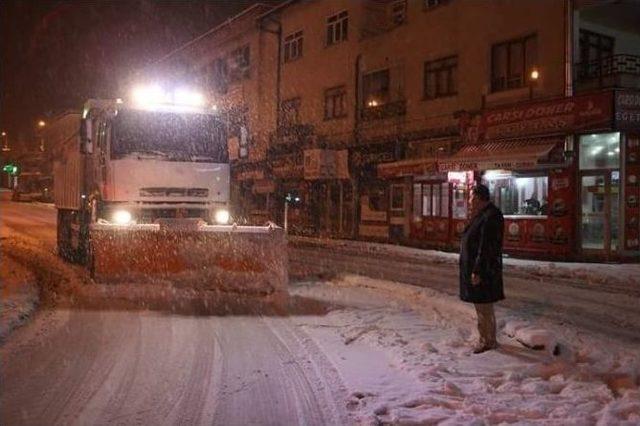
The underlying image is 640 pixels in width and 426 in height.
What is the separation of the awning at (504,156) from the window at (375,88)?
5948 millimetres

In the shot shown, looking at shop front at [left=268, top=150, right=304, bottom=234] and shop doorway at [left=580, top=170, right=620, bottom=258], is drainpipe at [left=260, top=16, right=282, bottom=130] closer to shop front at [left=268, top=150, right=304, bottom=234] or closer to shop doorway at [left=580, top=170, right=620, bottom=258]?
shop front at [left=268, top=150, right=304, bottom=234]

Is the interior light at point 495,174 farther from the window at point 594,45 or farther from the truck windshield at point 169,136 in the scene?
the truck windshield at point 169,136

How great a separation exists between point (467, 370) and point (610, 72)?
51.1ft

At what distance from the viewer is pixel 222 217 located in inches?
491

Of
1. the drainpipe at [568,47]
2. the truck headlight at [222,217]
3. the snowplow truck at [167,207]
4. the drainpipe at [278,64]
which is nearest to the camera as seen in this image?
the snowplow truck at [167,207]

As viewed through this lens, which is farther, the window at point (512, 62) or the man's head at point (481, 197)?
the window at point (512, 62)

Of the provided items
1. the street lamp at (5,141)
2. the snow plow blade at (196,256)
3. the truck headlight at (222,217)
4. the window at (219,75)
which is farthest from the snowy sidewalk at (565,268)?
the street lamp at (5,141)

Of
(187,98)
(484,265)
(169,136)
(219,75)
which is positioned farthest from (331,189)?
(484,265)

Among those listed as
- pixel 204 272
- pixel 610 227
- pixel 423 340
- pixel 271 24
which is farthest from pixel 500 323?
pixel 271 24

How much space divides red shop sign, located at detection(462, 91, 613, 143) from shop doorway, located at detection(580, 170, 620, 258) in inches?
59.3

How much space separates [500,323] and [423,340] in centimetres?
139

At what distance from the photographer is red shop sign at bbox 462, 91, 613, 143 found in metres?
18.4

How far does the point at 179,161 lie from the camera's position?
476 inches

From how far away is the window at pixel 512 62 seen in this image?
21.1 m
